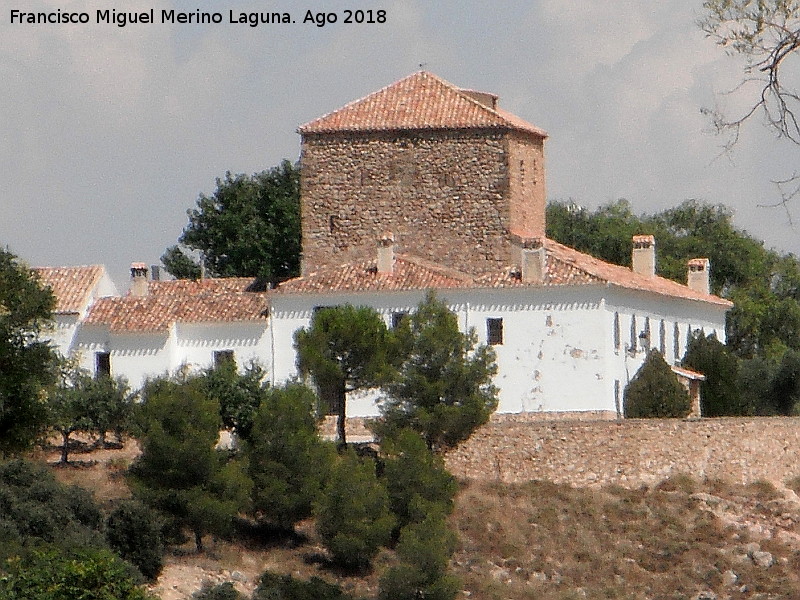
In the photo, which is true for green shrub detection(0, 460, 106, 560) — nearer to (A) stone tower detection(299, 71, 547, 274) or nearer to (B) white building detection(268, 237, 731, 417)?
(B) white building detection(268, 237, 731, 417)

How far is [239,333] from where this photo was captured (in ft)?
165

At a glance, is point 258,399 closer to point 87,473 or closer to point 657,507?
point 87,473

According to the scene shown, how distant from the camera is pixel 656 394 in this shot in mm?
48219

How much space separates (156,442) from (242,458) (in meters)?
2.50

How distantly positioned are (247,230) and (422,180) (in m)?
14.3

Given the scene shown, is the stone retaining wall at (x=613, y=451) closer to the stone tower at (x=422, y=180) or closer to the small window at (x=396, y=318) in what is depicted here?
the small window at (x=396, y=318)

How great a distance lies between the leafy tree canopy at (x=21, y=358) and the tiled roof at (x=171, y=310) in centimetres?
671

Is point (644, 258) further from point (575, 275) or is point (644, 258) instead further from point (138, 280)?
point (138, 280)

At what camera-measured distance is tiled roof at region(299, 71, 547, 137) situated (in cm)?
5109

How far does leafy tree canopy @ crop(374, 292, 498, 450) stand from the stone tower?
4.23 meters

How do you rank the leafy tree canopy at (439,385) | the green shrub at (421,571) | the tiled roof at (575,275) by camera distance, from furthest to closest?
the tiled roof at (575,275) < the leafy tree canopy at (439,385) < the green shrub at (421,571)

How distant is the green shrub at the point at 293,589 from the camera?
40.4 m

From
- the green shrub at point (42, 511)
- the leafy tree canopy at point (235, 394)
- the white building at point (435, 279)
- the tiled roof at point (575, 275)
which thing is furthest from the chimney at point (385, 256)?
the green shrub at point (42, 511)

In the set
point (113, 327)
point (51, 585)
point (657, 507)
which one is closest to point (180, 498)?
point (113, 327)
